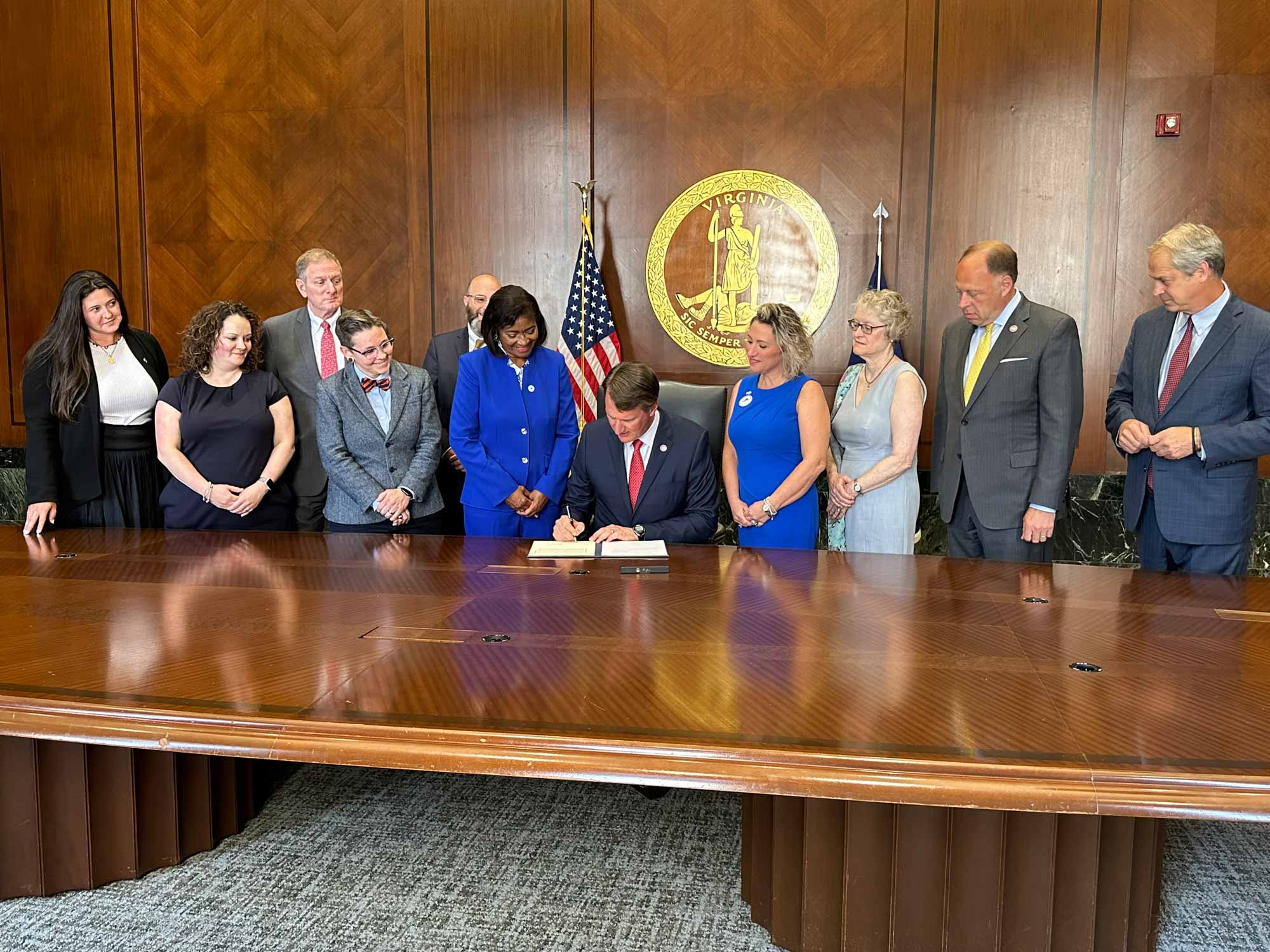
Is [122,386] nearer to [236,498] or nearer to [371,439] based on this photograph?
[236,498]

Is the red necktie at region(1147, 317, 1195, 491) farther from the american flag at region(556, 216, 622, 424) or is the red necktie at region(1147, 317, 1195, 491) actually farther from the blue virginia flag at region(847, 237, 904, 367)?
the american flag at region(556, 216, 622, 424)

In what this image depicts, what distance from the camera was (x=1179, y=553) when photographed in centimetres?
318

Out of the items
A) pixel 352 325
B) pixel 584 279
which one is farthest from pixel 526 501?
pixel 584 279

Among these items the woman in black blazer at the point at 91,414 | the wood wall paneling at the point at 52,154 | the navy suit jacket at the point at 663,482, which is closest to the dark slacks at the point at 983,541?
the navy suit jacket at the point at 663,482

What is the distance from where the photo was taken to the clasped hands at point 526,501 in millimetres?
3570

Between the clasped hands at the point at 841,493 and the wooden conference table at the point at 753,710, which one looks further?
the clasped hands at the point at 841,493

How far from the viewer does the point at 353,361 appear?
11.6 ft

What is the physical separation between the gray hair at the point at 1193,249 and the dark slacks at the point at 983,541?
899 mm

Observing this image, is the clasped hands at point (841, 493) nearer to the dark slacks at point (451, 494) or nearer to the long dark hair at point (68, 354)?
the dark slacks at point (451, 494)

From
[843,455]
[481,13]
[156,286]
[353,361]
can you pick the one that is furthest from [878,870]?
[156,286]

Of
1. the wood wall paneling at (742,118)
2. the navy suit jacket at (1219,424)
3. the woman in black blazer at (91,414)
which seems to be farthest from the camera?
the wood wall paneling at (742,118)

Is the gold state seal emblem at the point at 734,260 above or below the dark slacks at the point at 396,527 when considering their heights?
above

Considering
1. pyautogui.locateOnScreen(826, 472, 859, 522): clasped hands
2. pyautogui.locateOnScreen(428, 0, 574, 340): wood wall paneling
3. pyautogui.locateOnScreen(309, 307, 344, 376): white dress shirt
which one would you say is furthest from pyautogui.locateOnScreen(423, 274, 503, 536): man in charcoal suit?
pyautogui.locateOnScreen(826, 472, 859, 522): clasped hands

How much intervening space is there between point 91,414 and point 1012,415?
3.20 m
